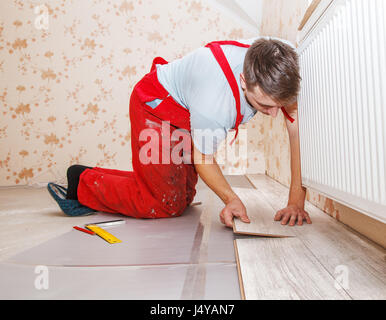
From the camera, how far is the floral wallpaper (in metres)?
3.13

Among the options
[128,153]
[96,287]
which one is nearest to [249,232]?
[96,287]

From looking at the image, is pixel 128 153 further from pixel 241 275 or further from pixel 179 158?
pixel 241 275

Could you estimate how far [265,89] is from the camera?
0.93 metres

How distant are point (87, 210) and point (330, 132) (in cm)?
118

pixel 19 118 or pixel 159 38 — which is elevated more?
pixel 159 38

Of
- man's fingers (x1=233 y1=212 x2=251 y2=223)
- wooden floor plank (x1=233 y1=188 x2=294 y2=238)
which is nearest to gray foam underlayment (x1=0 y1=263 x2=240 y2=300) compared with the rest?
wooden floor plank (x1=233 y1=188 x2=294 y2=238)

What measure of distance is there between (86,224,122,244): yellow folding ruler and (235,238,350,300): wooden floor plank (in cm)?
45

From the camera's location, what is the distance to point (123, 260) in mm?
934

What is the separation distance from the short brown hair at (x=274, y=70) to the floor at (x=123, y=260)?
507mm

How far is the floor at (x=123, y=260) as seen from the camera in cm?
72

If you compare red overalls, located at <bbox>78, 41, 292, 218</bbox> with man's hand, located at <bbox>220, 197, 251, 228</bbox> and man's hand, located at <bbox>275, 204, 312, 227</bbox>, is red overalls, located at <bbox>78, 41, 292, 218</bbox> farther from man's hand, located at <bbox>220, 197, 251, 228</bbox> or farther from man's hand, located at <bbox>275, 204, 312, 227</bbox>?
man's hand, located at <bbox>275, 204, 312, 227</bbox>

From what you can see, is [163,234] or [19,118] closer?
[163,234]

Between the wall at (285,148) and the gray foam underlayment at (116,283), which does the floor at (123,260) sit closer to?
the gray foam underlayment at (116,283)

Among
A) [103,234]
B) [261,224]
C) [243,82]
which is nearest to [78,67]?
[103,234]
